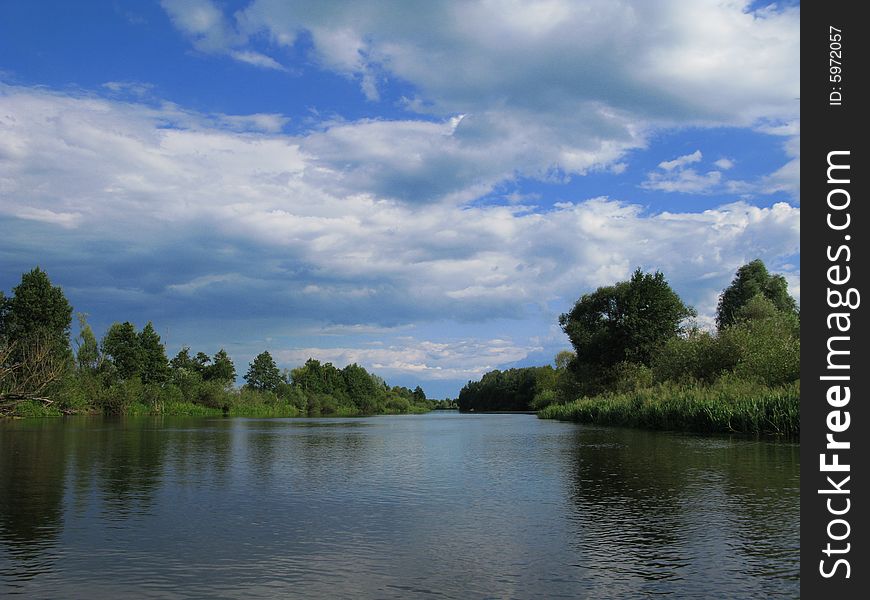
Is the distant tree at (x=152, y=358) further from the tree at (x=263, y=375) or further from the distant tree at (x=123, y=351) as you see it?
the tree at (x=263, y=375)

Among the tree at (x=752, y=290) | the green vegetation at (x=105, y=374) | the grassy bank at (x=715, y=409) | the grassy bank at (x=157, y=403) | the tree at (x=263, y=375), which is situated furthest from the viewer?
the tree at (x=263, y=375)

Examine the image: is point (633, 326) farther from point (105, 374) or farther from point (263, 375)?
point (263, 375)

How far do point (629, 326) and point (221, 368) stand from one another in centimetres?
8349

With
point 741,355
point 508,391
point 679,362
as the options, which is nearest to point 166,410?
point 679,362

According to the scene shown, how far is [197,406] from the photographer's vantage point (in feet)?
320

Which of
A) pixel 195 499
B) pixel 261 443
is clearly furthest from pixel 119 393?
pixel 195 499

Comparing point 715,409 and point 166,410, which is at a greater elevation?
point 715,409

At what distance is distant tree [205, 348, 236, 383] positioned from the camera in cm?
12219

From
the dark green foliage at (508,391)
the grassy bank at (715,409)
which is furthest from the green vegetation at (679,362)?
the dark green foliage at (508,391)

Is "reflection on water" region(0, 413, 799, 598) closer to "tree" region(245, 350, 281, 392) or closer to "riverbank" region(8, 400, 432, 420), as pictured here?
"riverbank" region(8, 400, 432, 420)

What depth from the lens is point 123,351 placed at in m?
86.3

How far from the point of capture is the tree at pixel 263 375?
137 meters

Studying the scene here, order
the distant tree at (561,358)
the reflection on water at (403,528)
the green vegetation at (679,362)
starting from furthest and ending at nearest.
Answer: the distant tree at (561,358)
the green vegetation at (679,362)
the reflection on water at (403,528)

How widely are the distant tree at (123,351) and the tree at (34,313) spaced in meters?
14.1
